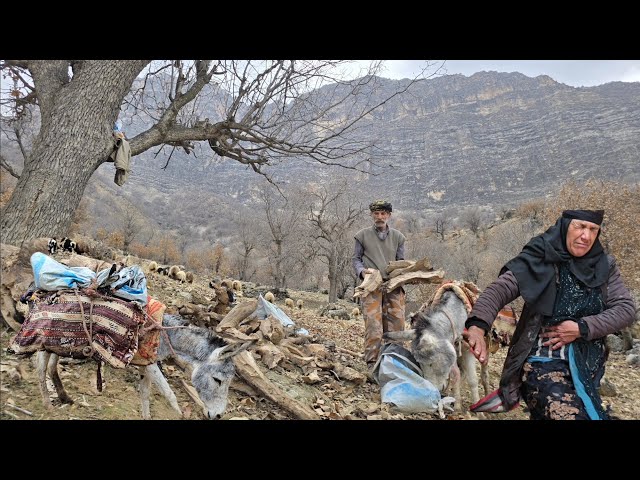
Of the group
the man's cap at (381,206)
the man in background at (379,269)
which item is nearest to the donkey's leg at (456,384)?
the man in background at (379,269)

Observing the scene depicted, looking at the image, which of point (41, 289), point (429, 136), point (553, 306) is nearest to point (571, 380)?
point (553, 306)

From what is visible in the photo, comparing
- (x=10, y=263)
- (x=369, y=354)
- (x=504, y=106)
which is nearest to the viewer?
(x=10, y=263)

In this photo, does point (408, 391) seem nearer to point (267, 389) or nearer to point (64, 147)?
point (267, 389)

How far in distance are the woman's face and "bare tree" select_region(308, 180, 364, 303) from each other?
66.5 feet

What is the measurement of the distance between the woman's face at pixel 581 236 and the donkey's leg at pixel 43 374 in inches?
159

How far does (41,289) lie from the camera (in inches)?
125

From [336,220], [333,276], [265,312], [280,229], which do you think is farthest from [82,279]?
[280,229]

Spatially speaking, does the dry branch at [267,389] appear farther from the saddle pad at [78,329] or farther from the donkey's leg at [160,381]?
the saddle pad at [78,329]

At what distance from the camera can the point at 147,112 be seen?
787 cm

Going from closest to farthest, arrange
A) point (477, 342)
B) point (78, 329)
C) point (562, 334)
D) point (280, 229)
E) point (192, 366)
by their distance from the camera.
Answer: point (477, 342), point (562, 334), point (78, 329), point (192, 366), point (280, 229)

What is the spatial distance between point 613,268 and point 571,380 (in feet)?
2.88

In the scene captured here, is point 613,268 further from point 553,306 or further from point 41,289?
point 41,289

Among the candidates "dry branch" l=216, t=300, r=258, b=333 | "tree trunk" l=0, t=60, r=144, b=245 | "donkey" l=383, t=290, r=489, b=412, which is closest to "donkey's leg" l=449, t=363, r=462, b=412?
"donkey" l=383, t=290, r=489, b=412

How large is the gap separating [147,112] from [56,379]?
6.10 m
